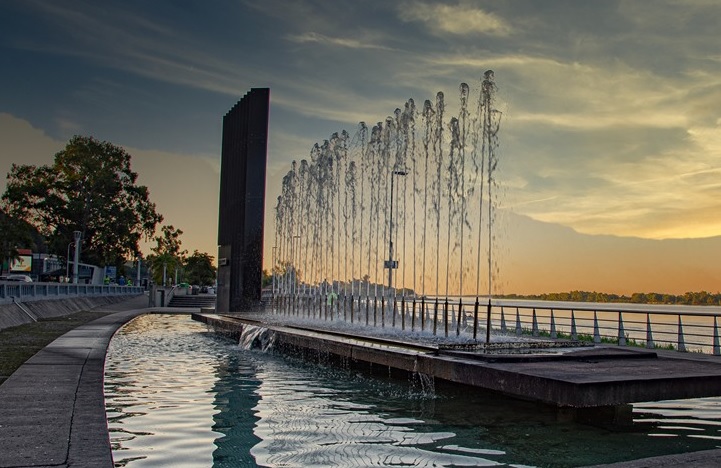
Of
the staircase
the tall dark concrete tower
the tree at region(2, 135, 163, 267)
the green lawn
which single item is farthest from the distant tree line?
the green lawn

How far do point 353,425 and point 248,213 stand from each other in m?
32.2

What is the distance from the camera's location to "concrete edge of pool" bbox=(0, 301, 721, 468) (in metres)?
5.94

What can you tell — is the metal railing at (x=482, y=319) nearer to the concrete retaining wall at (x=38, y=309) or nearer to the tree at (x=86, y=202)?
the concrete retaining wall at (x=38, y=309)

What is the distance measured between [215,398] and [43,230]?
80231 mm

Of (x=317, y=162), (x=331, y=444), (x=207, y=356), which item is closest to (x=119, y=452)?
(x=331, y=444)

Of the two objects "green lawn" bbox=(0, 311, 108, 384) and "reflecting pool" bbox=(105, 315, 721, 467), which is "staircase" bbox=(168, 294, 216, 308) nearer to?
"green lawn" bbox=(0, 311, 108, 384)

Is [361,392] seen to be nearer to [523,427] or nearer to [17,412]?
[523,427]

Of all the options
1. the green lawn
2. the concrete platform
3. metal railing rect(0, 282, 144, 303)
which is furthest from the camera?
metal railing rect(0, 282, 144, 303)

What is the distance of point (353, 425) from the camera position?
A: 31.6ft

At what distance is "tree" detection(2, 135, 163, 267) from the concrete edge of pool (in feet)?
244

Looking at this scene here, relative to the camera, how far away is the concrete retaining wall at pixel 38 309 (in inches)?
986

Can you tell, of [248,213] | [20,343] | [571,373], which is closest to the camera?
[571,373]

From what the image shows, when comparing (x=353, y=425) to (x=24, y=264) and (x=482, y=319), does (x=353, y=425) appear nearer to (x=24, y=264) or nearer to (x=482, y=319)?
(x=482, y=319)

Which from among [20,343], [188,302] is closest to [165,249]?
[188,302]
